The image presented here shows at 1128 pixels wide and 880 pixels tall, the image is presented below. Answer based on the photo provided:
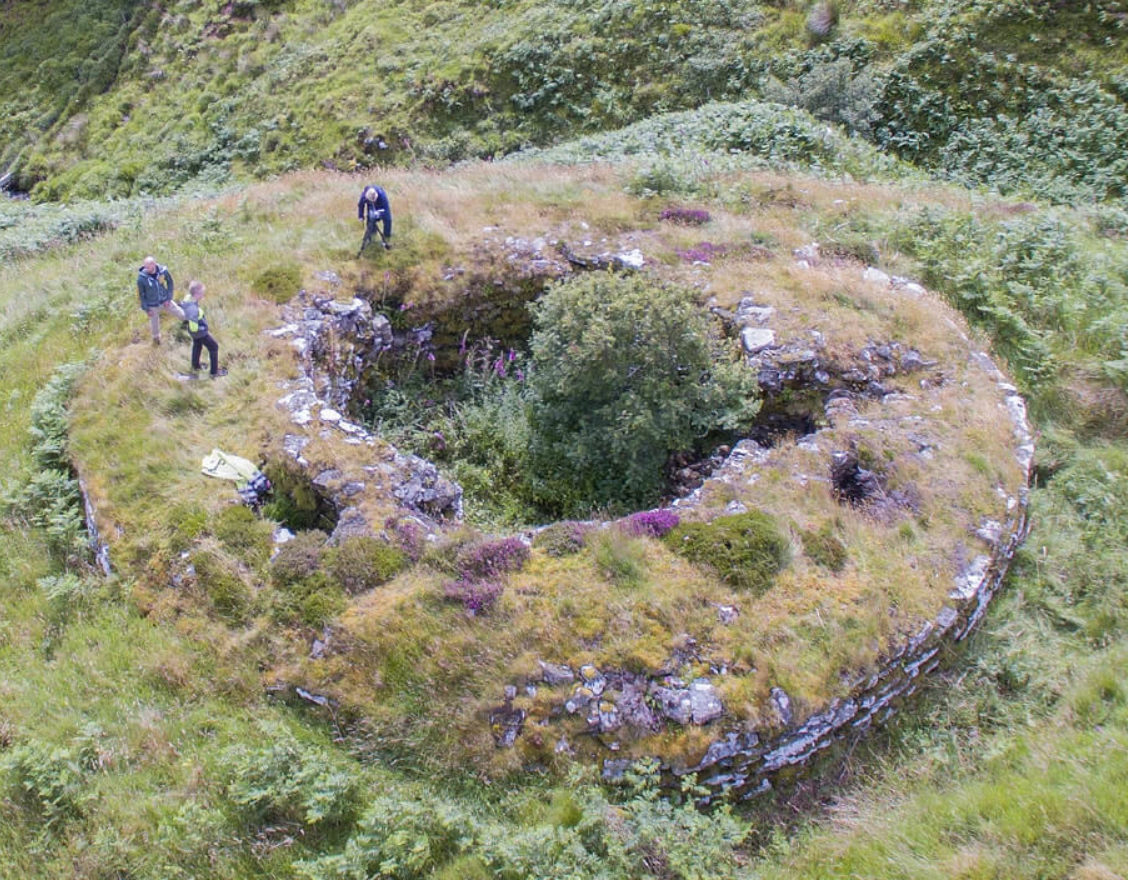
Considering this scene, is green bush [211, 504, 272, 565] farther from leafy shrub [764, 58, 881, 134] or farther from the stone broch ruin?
leafy shrub [764, 58, 881, 134]

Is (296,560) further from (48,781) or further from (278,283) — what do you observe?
(278,283)

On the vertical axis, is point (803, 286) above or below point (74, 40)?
below

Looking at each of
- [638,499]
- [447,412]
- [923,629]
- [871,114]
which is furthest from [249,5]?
[923,629]

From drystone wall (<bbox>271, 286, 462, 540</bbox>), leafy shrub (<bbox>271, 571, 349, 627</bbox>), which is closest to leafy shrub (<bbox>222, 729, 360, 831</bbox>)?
leafy shrub (<bbox>271, 571, 349, 627</bbox>)

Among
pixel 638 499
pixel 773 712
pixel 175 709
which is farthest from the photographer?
pixel 638 499

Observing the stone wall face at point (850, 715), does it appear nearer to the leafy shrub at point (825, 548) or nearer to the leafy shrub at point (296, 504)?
the leafy shrub at point (825, 548)

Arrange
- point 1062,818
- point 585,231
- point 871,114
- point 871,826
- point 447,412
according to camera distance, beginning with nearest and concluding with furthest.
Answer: point 1062,818
point 871,826
point 447,412
point 585,231
point 871,114

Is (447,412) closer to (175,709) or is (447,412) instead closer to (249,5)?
(175,709)

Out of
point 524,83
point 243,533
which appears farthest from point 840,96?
point 243,533
